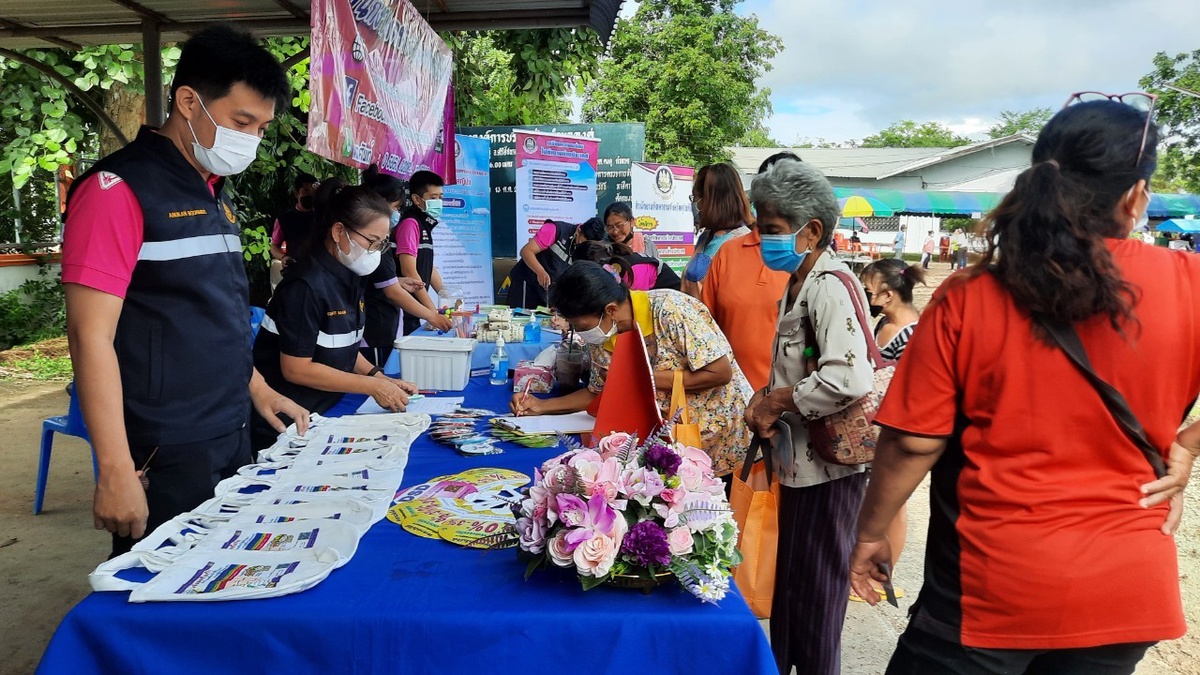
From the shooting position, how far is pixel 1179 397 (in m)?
1.21

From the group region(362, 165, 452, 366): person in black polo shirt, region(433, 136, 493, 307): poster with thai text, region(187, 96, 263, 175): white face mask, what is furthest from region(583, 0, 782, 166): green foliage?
region(187, 96, 263, 175): white face mask

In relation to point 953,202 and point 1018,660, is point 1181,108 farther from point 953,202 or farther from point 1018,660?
point 1018,660

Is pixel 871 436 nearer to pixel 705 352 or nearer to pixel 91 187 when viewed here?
pixel 705 352

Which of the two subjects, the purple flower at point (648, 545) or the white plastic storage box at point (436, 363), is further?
the white plastic storage box at point (436, 363)

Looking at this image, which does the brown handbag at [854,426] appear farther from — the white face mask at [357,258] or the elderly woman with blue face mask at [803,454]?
the white face mask at [357,258]

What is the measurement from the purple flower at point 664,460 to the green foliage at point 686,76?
17709mm

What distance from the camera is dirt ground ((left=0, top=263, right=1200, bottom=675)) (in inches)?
110

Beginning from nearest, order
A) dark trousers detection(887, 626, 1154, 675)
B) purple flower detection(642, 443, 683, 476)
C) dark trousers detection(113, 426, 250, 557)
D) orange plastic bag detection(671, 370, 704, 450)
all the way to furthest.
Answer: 1. dark trousers detection(887, 626, 1154, 675)
2. purple flower detection(642, 443, 683, 476)
3. dark trousers detection(113, 426, 250, 557)
4. orange plastic bag detection(671, 370, 704, 450)

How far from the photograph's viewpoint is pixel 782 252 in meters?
2.19

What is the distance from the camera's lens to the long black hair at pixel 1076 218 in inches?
45.2

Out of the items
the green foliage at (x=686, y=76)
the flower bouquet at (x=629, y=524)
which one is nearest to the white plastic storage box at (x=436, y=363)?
the flower bouquet at (x=629, y=524)

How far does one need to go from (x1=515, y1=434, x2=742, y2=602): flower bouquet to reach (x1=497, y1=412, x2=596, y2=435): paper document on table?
1.01 metres

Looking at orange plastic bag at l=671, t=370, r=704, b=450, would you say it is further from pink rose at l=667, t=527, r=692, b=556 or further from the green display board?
the green display board

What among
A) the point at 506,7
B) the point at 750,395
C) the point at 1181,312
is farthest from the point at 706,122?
the point at 1181,312
